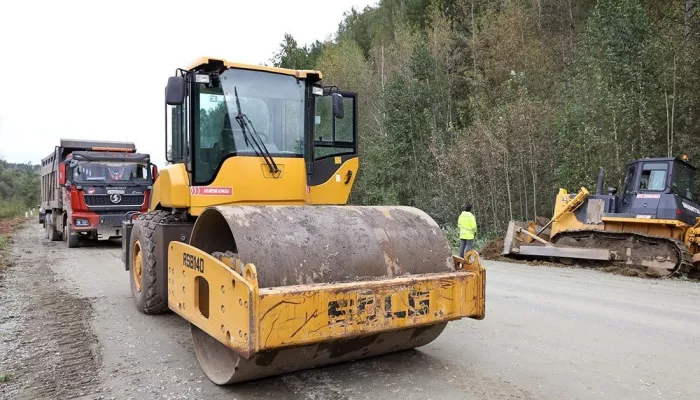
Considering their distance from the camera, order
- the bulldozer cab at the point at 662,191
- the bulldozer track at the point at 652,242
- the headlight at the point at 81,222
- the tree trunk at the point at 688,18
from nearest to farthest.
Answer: the bulldozer track at the point at 652,242 → the bulldozer cab at the point at 662,191 → the headlight at the point at 81,222 → the tree trunk at the point at 688,18

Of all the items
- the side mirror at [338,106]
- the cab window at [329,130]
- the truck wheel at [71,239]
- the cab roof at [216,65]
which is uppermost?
the cab roof at [216,65]

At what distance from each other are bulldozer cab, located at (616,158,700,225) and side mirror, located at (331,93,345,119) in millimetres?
9024

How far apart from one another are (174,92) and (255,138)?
918mm

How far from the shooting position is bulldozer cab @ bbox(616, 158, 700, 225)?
1196 cm

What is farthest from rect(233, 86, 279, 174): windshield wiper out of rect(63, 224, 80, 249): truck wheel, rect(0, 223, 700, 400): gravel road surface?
rect(63, 224, 80, 249): truck wheel

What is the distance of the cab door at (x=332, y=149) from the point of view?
20.3ft

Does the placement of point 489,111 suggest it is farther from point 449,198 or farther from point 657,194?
point 657,194

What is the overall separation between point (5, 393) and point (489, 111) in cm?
1978

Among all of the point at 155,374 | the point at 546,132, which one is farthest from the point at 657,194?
the point at 155,374

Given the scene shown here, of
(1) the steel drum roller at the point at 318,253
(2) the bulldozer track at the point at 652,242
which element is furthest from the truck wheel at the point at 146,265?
(2) the bulldozer track at the point at 652,242

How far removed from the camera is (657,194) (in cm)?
1221

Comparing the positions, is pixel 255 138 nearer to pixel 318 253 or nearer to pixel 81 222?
pixel 318 253

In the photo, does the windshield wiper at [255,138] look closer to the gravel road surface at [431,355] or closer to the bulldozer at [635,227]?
the gravel road surface at [431,355]

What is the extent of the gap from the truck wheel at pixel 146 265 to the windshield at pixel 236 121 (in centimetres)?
110
